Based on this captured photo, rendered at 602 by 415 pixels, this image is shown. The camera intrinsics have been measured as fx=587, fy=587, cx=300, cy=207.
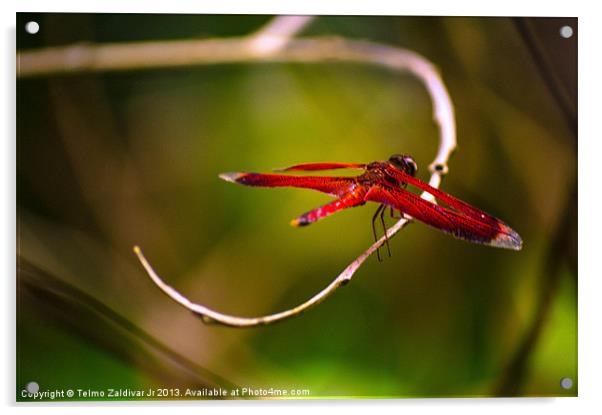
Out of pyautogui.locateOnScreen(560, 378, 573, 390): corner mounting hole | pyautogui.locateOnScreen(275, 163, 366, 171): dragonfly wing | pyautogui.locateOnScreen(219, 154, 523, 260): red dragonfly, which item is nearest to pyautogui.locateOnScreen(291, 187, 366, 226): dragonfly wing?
pyautogui.locateOnScreen(219, 154, 523, 260): red dragonfly

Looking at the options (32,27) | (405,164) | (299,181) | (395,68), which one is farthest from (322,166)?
(32,27)

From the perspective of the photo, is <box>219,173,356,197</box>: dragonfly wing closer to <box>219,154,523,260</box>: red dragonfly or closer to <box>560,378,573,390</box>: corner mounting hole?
<box>219,154,523,260</box>: red dragonfly

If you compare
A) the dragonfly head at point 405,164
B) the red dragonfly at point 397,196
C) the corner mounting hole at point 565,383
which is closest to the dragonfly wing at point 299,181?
the red dragonfly at point 397,196

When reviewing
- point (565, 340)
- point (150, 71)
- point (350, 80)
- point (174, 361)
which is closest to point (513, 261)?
point (565, 340)

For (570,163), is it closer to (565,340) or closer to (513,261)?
(513,261)

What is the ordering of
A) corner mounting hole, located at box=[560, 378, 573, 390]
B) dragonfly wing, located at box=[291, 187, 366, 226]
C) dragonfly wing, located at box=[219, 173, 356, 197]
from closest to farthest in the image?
dragonfly wing, located at box=[291, 187, 366, 226], dragonfly wing, located at box=[219, 173, 356, 197], corner mounting hole, located at box=[560, 378, 573, 390]

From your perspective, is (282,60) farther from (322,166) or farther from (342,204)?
(342,204)
